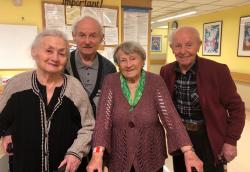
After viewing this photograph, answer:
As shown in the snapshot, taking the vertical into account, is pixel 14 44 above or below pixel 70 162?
above

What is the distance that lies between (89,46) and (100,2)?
1.75 metres

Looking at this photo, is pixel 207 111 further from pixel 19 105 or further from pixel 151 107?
pixel 19 105

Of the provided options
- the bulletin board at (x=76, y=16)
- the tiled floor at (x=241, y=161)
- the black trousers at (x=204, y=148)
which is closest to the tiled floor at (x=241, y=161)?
the tiled floor at (x=241, y=161)

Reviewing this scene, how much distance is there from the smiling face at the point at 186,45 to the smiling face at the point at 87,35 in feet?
1.79

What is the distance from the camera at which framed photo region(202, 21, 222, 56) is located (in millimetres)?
6438

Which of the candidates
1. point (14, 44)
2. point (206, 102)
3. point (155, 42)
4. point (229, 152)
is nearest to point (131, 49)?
point (206, 102)

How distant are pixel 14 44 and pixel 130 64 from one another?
2.28 meters

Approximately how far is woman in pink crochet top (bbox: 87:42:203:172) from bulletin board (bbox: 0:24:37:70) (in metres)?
2.01

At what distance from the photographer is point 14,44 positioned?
10.2 feet

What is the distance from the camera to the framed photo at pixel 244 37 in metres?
5.46

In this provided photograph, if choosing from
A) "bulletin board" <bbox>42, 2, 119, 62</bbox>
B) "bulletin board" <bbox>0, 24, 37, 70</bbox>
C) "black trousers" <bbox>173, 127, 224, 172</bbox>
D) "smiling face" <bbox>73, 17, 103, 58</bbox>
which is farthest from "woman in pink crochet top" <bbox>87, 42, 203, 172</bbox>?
"bulletin board" <bbox>0, 24, 37, 70</bbox>

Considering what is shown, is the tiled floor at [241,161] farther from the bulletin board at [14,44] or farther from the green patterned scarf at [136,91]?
the bulletin board at [14,44]

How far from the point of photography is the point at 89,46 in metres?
1.57

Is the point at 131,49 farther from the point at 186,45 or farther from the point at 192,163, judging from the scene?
the point at 192,163
